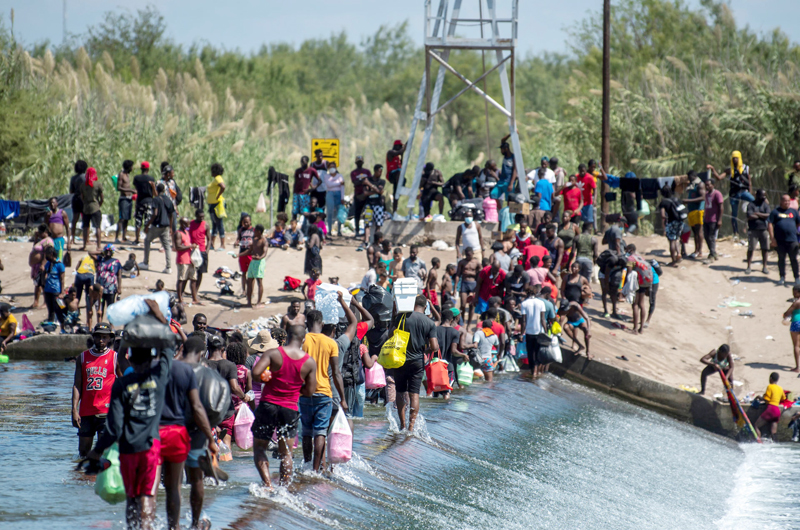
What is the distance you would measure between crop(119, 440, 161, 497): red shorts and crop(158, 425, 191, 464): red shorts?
18 cm

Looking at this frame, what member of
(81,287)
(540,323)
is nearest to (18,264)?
(81,287)

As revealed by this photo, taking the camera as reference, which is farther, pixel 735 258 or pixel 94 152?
pixel 94 152

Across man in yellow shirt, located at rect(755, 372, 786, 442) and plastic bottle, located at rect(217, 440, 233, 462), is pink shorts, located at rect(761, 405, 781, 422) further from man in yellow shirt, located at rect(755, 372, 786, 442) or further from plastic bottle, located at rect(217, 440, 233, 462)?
plastic bottle, located at rect(217, 440, 233, 462)

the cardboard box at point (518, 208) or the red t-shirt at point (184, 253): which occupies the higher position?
the cardboard box at point (518, 208)

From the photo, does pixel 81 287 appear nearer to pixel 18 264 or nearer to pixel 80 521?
pixel 18 264

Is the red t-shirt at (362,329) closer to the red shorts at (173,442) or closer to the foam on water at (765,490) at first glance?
the foam on water at (765,490)

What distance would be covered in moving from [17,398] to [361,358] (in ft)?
17.8

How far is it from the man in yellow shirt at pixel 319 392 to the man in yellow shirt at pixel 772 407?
10.0 m

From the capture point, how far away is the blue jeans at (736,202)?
81.0 ft

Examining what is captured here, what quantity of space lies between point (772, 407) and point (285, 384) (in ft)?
36.2

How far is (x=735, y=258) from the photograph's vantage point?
83.5 ft

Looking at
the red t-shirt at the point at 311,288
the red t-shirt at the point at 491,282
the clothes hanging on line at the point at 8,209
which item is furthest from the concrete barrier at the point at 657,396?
the clothes hanging on line at the point at 8,209

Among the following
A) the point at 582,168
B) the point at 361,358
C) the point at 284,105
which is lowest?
the point at 361,358

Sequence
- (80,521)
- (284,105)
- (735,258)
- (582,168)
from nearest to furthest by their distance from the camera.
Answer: (80,521) < (582,168) < (735,258) < (284,105)
